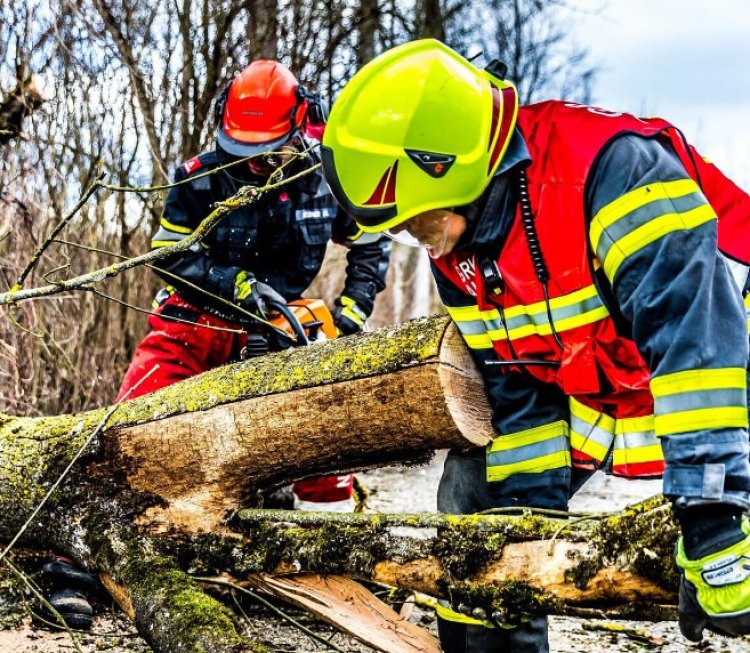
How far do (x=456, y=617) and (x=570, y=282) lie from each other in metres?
1.00

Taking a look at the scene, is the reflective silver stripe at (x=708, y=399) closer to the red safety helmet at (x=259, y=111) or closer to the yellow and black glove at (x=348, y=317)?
the red safety helmet at (x=259, y=111)

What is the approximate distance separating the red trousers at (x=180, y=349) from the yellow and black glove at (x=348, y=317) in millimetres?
489

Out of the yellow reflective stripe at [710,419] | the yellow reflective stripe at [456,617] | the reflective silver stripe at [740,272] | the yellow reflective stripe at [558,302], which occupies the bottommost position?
the yellow reflective stripe at [456,617]

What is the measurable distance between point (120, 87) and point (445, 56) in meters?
3.83

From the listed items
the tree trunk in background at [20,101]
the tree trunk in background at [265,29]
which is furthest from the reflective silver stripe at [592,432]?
the tree trunk in background at [265,29]

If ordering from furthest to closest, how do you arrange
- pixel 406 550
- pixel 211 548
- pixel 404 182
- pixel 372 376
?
pixel 211 548, pixel 372 376, pixel 406 550, pixel 404 182

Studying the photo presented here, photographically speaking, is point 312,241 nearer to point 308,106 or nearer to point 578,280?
point 308,106

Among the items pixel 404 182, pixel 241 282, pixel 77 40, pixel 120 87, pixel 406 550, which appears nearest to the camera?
pixel 404 182

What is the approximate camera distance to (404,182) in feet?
6.38

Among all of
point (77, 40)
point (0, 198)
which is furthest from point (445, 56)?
point (77, 40)

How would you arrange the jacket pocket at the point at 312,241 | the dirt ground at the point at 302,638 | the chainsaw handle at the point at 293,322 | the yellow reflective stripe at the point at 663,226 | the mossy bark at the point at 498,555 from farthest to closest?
the jacket pocket at the point at 312,241 → the chainsaw handle at the point at 293,322 → the dirt ground at the point at 302,638 → the mossy bark at the point at 498,555 → the yellow reflective stripe at the point at 663,226

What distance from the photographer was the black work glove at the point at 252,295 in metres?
3.28

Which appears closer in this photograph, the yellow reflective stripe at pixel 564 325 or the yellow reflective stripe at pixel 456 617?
the yellow reflective stripe at pixel 564 325

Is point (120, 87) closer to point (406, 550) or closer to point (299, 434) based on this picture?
point (299, 434)
